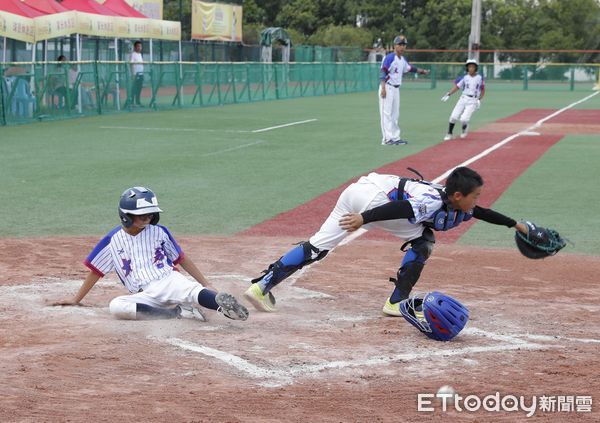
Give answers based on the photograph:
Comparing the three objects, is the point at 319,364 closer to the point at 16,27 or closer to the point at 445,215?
the point at 445,215

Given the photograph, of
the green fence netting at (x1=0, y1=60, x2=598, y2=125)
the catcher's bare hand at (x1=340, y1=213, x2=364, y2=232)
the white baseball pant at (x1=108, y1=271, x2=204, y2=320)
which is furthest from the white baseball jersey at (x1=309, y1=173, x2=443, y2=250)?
the green fence netting at (x1=0, y1=60, x2=598, y2=125)

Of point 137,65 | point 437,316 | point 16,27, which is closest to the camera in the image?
point 437,316

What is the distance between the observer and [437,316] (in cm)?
657

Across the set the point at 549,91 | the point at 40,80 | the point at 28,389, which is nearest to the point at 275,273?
the point at 28,389

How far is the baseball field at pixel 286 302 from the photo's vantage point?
215 inches

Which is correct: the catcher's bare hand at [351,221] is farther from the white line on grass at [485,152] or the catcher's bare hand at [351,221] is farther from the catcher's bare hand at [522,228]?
the white line on grass at [485,152]

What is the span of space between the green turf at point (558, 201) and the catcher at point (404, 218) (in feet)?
9.90

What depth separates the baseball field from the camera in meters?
5.46

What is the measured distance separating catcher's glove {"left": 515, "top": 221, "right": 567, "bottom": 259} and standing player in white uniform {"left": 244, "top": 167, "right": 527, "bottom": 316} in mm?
71

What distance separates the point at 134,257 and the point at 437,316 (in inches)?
89.9

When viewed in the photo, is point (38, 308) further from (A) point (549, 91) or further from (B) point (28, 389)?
(A) point (549, 91)

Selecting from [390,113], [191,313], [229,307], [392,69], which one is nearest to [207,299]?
[229,307]

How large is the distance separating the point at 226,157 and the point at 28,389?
12586 mm

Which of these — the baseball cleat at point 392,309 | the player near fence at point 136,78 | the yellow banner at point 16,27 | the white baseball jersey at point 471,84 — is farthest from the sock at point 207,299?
the player near fence at point 136,78
